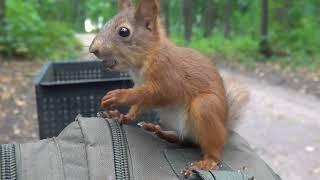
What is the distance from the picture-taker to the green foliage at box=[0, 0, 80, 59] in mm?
9094

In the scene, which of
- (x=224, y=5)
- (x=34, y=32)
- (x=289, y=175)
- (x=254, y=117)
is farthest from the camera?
(x=224, y=5)

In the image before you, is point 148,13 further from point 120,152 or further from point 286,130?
point 286,130

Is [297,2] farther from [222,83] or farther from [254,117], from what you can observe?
[222,83]

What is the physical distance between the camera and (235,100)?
7.72 ft

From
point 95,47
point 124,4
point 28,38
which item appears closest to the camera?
point 95,47

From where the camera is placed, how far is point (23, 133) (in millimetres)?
5391

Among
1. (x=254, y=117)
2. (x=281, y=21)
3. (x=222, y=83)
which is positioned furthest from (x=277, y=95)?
(x=281, y=21)

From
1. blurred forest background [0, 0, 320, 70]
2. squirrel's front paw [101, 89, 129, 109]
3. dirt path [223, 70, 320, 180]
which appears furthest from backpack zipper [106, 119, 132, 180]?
dirt path [223, 70, 320, 180]

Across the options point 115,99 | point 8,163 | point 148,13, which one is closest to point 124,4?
point 148,13

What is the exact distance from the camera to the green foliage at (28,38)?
29.8ft

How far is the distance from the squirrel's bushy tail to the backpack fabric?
0.96 ft

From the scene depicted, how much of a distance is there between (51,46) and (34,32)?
0.77 meters

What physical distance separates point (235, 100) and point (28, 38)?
7725 mm

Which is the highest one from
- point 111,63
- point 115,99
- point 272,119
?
point 111,63
